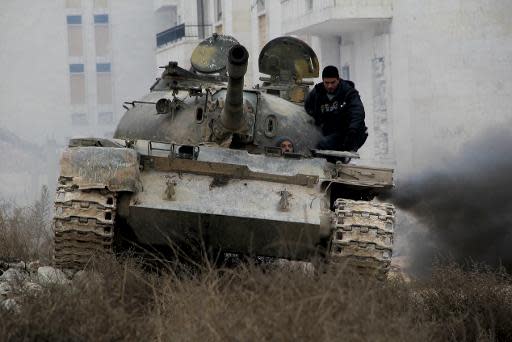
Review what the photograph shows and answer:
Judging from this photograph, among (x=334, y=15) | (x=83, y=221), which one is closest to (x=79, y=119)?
(x=334, y=15)

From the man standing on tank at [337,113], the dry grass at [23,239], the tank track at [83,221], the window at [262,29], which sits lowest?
the dry grass at [23,239]

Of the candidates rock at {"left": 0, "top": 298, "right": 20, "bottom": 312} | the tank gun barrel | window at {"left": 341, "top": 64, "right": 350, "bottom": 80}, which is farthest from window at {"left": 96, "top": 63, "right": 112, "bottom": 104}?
rock at {"left": 0, "top": 298, "right": 20, "bottom": 312}

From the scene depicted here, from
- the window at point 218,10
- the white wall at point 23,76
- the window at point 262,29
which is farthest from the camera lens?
the white wall at point 23,76

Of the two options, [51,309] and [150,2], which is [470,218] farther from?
[150,2]

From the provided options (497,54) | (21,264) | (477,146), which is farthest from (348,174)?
(497,54)

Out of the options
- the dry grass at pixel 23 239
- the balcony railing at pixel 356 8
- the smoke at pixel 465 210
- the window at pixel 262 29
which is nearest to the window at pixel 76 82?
the window at pixel 262 29

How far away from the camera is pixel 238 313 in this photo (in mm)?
6984

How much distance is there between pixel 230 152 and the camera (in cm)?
1110

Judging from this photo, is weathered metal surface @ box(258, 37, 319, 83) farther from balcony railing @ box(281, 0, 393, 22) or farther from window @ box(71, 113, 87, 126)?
window @ box(71, 113, 87, 126)

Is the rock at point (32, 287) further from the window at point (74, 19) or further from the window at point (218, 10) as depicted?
the window at point (74, 19)

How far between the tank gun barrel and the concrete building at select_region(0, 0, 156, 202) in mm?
30515

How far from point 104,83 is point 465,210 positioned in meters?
31.1

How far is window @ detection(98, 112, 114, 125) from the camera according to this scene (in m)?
44.1

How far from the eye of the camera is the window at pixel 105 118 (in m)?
44.1
